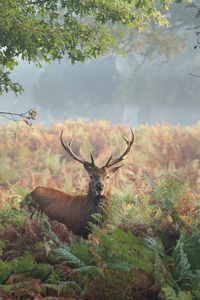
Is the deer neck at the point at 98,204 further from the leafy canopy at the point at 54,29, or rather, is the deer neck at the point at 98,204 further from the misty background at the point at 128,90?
the misty background at the point at 128,90

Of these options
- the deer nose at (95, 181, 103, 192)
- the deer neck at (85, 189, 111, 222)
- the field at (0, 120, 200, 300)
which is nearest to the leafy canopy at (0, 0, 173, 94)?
the deer nose at (95, 181, 103, 192)

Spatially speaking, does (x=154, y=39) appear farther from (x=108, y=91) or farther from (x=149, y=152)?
(x=108, y=91)

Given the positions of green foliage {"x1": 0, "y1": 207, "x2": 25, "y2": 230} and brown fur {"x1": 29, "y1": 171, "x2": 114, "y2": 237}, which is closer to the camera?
green foliage {"x1": 0, "y1": 207, "x2": 25, "y2": 230}

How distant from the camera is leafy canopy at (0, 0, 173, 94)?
6.96 metres

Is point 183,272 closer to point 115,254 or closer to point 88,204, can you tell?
point 115,254

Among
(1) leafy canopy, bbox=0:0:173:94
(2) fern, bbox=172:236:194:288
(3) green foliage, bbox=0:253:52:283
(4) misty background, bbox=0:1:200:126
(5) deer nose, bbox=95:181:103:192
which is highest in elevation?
(4) misty background, bbox=0:1:200:126

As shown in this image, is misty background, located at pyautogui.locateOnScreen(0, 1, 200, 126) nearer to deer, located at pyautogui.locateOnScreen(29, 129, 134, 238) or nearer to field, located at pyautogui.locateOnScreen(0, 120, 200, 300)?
deer, located at pyautogui.locateOnScreen(29, 129, 134, 238)

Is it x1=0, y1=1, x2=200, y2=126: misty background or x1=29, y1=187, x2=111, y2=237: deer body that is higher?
x1=0, y1=1, x2=200, y2=126: misty background

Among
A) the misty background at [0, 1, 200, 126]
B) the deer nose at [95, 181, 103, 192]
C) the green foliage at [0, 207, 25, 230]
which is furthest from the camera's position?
the misty background at [0, 1, 200, 126]

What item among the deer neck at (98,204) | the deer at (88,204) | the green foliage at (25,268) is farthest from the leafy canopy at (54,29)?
the green foliage at (25,268)

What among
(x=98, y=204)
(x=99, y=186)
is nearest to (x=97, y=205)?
(x=98, y=204)

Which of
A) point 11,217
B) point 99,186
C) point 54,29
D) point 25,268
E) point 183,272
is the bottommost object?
point 25,268

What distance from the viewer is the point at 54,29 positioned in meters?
7.32

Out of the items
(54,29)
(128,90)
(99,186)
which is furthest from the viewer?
(128,90)
